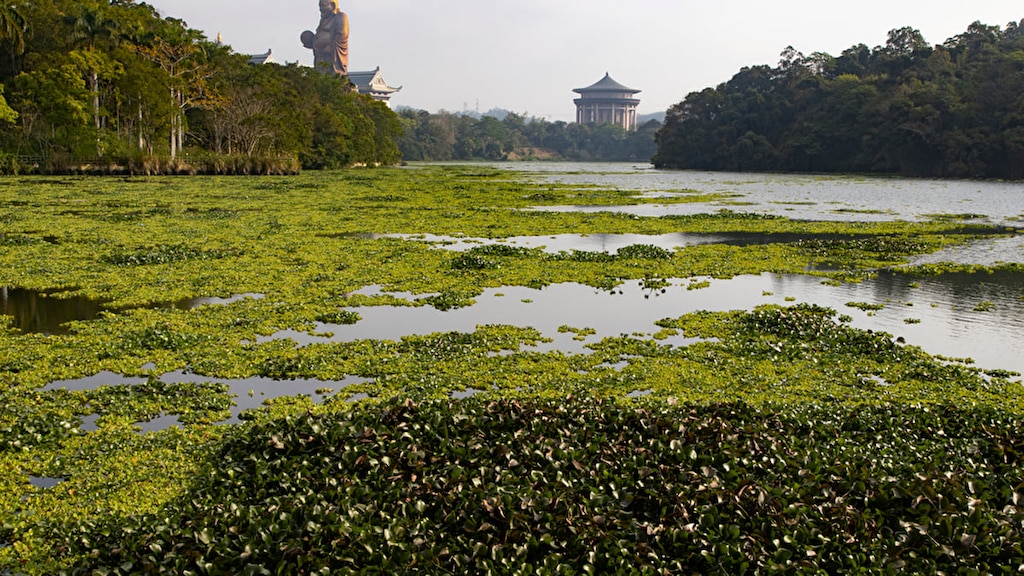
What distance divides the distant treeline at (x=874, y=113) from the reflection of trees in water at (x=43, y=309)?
7968cm

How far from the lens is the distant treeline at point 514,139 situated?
156m

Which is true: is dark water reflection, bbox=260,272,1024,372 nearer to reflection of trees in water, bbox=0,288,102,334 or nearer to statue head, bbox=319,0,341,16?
reflection of trees in water, bbox=0,288,102,334

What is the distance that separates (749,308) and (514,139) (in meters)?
167

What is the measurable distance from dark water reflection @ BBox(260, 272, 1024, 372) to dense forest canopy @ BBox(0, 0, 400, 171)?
38.6 metres

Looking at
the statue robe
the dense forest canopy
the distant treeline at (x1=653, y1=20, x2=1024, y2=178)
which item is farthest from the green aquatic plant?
the statue robe

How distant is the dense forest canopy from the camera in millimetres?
48969

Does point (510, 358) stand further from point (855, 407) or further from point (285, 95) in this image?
point (285, 95)

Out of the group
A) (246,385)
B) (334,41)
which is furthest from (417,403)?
(334,41)

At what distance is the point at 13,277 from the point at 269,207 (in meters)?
17.3

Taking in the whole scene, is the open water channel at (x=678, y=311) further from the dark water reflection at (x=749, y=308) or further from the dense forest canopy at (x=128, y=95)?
the dense forest canopy at (x=128, y=95)

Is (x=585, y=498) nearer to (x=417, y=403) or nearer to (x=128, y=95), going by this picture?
(x=417, y=403)

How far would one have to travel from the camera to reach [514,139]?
6973 inches

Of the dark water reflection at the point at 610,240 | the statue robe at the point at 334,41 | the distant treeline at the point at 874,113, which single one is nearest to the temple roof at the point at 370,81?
the statue robe at the point at 334,41

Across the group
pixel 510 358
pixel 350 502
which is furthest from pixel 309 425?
pixel 510 358
